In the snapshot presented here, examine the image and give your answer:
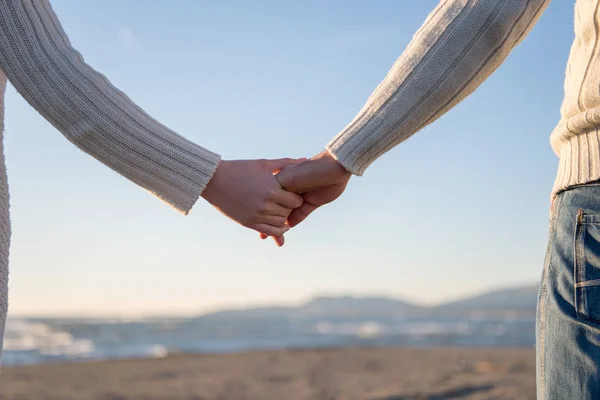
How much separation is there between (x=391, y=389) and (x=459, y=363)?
2854 mm

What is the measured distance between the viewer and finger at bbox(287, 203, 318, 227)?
6.62 feet

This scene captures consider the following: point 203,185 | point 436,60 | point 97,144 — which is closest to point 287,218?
point 203,185

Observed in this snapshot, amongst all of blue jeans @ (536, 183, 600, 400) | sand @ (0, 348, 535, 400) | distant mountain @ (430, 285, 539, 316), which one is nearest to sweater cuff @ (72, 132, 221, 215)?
blue jeans @ (536, 183, 600, 400)

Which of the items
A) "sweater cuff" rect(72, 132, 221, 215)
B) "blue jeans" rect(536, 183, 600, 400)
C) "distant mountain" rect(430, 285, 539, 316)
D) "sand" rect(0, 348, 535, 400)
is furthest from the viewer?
"distant mountain" rect(430, 285, 539, 316)

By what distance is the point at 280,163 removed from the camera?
194 centimetres

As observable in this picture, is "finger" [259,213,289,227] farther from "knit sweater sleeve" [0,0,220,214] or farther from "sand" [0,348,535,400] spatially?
"sand" [0,348,535,400]

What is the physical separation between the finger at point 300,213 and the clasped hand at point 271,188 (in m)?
0.03

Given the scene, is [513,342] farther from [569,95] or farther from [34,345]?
[569,95]

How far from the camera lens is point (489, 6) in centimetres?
139

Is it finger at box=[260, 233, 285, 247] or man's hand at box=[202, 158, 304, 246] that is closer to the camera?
man's hand at box=[202, 158, 304, 246]

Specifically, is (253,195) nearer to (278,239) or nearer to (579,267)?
(278,239)

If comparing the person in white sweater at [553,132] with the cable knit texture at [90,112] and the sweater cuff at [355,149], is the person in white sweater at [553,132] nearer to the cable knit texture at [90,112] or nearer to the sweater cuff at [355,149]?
the sweater cuff at [355,149]

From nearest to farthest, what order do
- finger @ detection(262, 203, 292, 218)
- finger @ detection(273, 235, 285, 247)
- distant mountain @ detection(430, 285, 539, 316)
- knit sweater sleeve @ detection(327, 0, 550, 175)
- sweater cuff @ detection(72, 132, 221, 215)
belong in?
knit sweater sleeve @ detection(327, 0, 550, 175), sweater cuff @ detection(72, 132, 221, 215), finger @ detection(262, 203, 292, 218), finger @ detection(273, 235, 285, 247), distant mountain @ detection(430, 285, 539, 316)

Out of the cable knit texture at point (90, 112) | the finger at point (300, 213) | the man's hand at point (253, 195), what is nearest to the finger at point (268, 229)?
the man's hand at point (253, 195)
